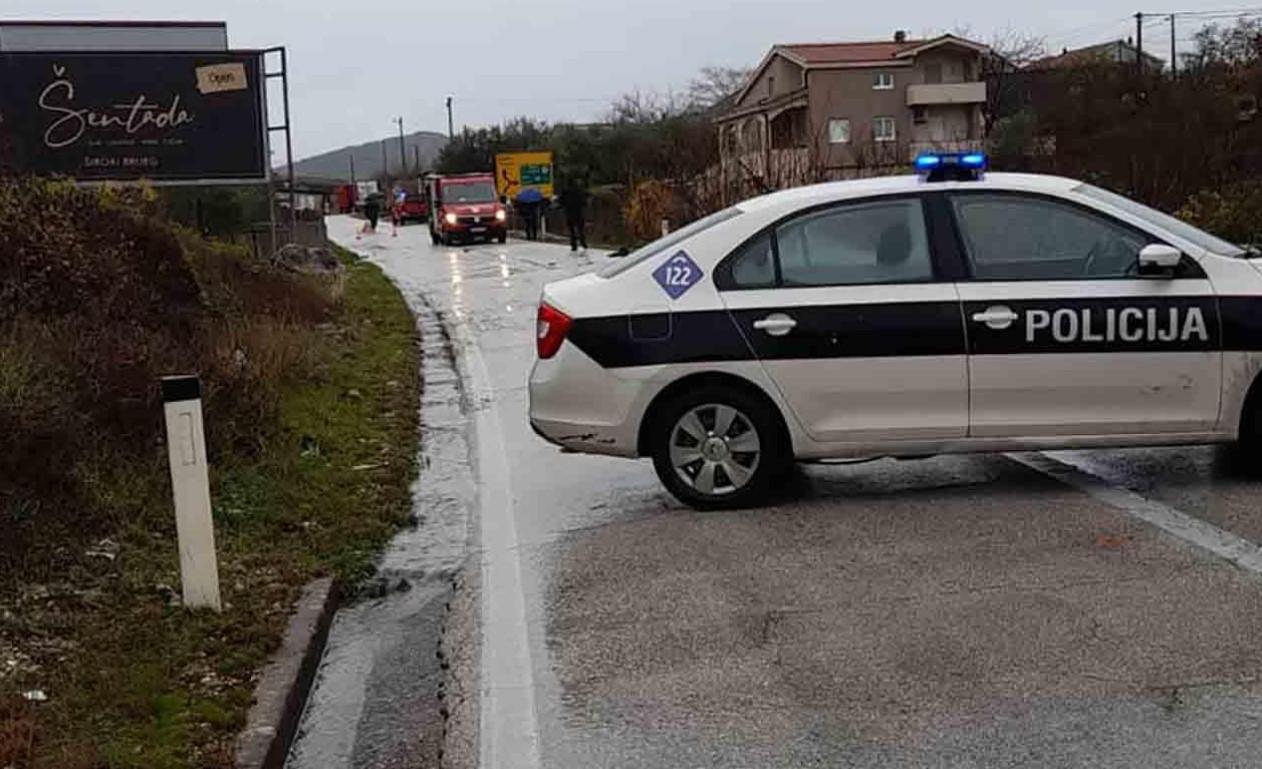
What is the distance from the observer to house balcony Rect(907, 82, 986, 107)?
68.3 meters

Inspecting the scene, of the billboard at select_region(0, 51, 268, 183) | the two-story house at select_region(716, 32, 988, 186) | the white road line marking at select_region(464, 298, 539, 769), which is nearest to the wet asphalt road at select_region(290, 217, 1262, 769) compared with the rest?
the white road line marking at select_region(464, 298, 539, 769)

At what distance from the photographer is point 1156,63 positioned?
5881 cm

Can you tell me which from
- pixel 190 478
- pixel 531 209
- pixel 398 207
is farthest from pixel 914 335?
pixel 398 207

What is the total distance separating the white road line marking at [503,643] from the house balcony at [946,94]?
2434 inches

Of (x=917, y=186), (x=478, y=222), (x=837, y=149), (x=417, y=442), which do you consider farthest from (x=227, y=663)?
(x=478, y=222)

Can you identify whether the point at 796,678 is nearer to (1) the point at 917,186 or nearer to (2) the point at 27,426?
(1) the point at 917,186

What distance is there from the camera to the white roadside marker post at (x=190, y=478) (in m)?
6.08

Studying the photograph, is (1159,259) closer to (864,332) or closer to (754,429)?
(864,332)

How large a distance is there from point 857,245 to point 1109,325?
4.26ft

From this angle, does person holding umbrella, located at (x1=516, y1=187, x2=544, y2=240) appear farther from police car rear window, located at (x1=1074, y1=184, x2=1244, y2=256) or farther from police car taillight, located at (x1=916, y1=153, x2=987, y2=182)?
police car rear window, located at (x1=1074, y1=184, x2=1244, y2=256)

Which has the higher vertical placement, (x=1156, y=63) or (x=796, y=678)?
(x=1156, y=63)

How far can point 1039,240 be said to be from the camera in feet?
24.7

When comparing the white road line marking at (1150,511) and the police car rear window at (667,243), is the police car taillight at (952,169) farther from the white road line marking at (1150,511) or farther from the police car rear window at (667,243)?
the white road line marking at (1150,511)

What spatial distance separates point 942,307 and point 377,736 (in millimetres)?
3787
